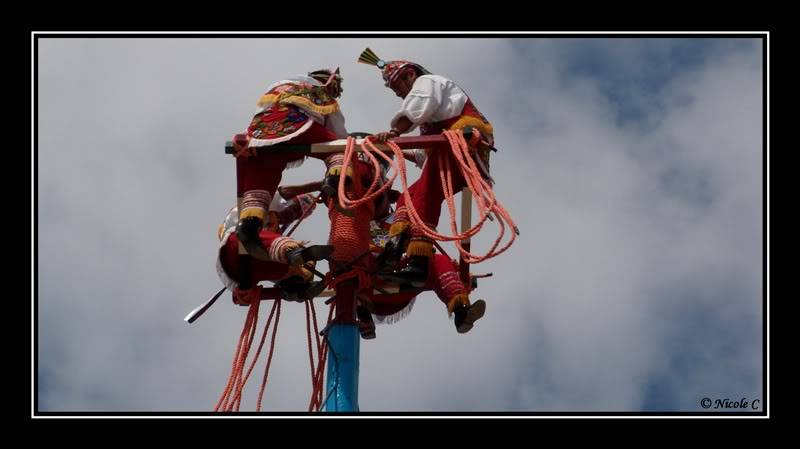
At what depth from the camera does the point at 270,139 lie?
19172 mm

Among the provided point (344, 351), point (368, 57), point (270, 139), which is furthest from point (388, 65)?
point (344, 351)

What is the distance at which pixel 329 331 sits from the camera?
19516 millimetres

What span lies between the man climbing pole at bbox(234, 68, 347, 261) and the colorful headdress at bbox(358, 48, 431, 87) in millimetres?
659

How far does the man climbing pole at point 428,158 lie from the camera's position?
1905 cm

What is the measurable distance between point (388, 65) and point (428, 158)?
1.30 metres

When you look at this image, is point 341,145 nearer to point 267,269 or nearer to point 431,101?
point 431,101

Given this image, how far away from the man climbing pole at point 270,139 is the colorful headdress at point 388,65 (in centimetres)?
66

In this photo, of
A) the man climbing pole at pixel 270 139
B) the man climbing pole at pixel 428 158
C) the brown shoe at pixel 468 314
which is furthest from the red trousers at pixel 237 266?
the brown shoe at pixel 468 314

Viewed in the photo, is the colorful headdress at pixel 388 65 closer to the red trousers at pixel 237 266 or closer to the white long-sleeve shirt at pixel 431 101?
the white long-sleeve shirt at pixel 431 101
